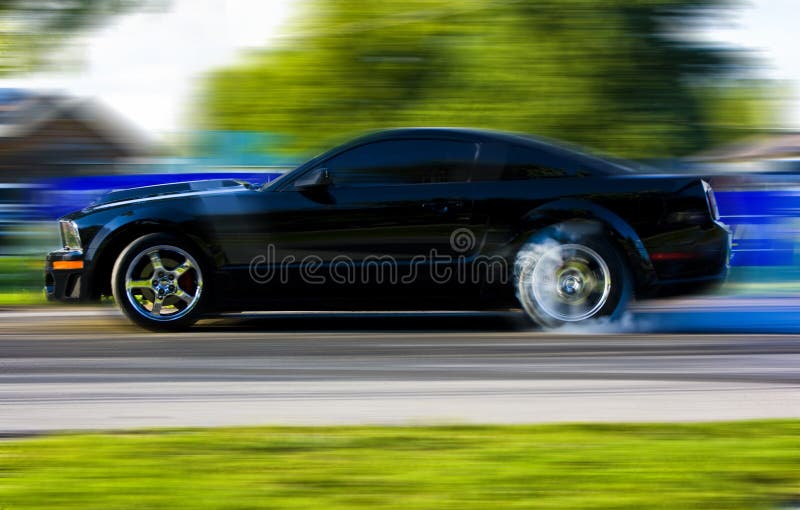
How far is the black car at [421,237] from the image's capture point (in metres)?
6.98

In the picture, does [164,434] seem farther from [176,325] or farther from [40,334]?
[40,334]

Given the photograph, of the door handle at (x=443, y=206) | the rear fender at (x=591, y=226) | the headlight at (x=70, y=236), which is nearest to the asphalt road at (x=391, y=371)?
the rear fender at (x=591, y=226)

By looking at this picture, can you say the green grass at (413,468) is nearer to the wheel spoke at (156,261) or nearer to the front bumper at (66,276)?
the wheel spoke at (156,261)

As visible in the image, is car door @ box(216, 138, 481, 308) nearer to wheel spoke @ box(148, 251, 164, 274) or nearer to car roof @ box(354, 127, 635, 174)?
car roof @ box(354, 127, 635, 174)

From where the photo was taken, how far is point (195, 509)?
3158 mm

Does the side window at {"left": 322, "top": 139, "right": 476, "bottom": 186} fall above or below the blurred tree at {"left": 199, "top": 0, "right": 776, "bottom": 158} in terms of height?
below

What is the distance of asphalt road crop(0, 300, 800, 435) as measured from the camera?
469 cm

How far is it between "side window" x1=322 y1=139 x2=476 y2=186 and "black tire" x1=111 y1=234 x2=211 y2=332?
1.11 metres

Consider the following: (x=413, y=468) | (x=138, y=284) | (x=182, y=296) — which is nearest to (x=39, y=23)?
(x=138, y=284)

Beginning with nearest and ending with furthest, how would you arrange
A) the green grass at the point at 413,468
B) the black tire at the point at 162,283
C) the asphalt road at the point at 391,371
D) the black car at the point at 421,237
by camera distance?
the green grass at the point at 413,468 < the asphalt road at the point at 391,371 < the black car at the point at 421,237 < the black tire at the point at 162,283

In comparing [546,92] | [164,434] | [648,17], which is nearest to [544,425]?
[164,434]

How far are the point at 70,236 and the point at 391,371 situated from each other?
276 cm

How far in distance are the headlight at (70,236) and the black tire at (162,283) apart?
346mm

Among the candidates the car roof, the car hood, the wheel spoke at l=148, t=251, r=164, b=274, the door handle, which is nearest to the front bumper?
the car hood
